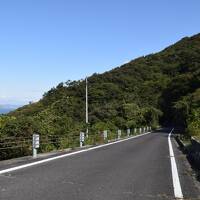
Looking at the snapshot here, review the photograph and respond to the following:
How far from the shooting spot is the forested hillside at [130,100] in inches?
1283

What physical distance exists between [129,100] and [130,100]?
→ 568 mm

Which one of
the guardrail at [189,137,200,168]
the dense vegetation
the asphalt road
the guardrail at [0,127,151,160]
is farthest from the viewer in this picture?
the dense vegetation

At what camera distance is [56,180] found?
12031mm

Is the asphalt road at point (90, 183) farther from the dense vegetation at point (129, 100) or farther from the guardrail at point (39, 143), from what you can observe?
the dense vegetation at point (129, 100)

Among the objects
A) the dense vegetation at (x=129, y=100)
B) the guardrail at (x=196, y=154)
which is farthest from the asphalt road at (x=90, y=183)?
the dense vegetation at (x=129, y=100)

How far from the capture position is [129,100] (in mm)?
112375

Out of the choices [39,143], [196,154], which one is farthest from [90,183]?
[39,143]

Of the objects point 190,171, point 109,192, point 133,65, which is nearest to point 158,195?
point 109,192

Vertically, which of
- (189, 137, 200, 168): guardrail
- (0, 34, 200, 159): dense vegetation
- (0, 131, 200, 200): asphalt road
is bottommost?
(0, 131, 200, 200): asphalt road

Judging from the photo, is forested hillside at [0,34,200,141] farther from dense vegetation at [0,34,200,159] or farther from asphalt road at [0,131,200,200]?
asphalt road at [0,131,200,200]

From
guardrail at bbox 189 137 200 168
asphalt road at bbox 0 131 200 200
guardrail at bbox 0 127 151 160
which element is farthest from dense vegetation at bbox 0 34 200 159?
asphalt road at bbox 0 131 200 200

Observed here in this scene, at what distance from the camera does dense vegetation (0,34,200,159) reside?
3250 centimetres

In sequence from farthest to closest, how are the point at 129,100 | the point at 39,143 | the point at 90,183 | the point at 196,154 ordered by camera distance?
the point at 129,100
the point at 39,143
the point at 196,154
the point at 90,183

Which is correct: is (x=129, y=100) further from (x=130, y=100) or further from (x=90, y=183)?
(x=90, y=183)
